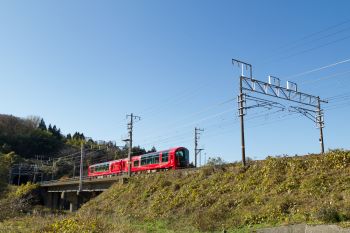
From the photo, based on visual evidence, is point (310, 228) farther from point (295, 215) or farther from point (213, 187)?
point (213, 187)

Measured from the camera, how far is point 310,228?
15.7 meters

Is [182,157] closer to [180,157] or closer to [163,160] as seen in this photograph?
[180,157]

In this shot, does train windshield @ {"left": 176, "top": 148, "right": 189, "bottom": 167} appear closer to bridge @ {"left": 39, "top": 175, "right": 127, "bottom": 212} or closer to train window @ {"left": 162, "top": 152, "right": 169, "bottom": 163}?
train window @ {"left": 162, "top": 152, "right": 169, "bottom": 163}

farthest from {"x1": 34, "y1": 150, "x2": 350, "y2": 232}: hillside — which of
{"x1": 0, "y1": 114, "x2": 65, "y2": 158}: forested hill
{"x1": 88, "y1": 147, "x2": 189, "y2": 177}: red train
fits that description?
{"x1": 0, "y1": 114, "x2": 65, "y2": 158}: forested hill

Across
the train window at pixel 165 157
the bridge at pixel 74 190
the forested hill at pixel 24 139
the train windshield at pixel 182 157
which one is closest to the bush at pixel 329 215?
the train windshield at pixel 182 157

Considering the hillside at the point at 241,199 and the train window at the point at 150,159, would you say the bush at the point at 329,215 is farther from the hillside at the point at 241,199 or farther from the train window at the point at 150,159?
the train window at the point at 150,159

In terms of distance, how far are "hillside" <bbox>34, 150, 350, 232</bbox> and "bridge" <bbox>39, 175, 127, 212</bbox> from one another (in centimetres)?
1300

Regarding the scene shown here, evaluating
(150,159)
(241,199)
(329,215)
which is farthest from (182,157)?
(329,215)

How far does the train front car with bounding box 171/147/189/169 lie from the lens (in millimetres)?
42469

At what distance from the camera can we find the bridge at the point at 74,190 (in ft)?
159

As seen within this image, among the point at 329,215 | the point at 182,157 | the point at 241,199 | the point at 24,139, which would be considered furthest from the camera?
the point at 24,139

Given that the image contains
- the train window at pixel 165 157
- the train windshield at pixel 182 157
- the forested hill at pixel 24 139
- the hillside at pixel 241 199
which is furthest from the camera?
the forested hill at pixel 24 139

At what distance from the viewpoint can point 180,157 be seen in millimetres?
42938

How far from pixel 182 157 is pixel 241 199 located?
798 inches
